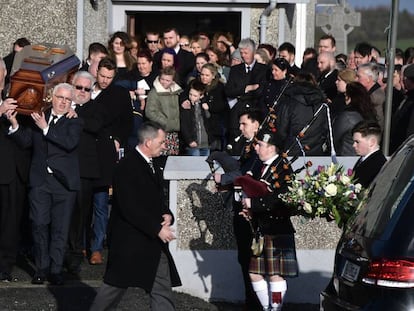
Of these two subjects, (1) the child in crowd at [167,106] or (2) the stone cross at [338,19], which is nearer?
(1) the child in crowd at [167,106]

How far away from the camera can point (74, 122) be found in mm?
Answer: 10398

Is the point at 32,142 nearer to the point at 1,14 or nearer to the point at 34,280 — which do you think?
the point at 34,280

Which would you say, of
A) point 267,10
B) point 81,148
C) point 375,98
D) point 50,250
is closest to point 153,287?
point 50,250

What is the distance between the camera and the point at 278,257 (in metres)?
9.13

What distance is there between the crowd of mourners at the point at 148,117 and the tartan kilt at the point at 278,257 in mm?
763

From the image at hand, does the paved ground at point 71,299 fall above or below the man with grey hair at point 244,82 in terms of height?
below

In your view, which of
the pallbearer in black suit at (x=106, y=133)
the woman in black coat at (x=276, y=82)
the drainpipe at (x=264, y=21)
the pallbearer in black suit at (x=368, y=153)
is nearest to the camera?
the pallbearer in black suit at (x=368, y=153)

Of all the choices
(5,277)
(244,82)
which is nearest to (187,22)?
Result: (244,82)

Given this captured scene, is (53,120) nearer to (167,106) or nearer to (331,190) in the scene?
(167,106)

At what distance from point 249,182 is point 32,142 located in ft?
8.34

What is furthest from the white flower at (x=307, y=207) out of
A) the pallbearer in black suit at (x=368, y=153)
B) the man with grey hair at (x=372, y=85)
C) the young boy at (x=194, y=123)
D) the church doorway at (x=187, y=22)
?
the church doorway at (x=187, y=22)

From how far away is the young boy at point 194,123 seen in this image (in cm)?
1287

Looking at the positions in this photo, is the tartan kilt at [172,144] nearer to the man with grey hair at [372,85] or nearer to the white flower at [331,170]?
the man with grey hair at [372,85]

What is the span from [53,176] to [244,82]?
142 inches
